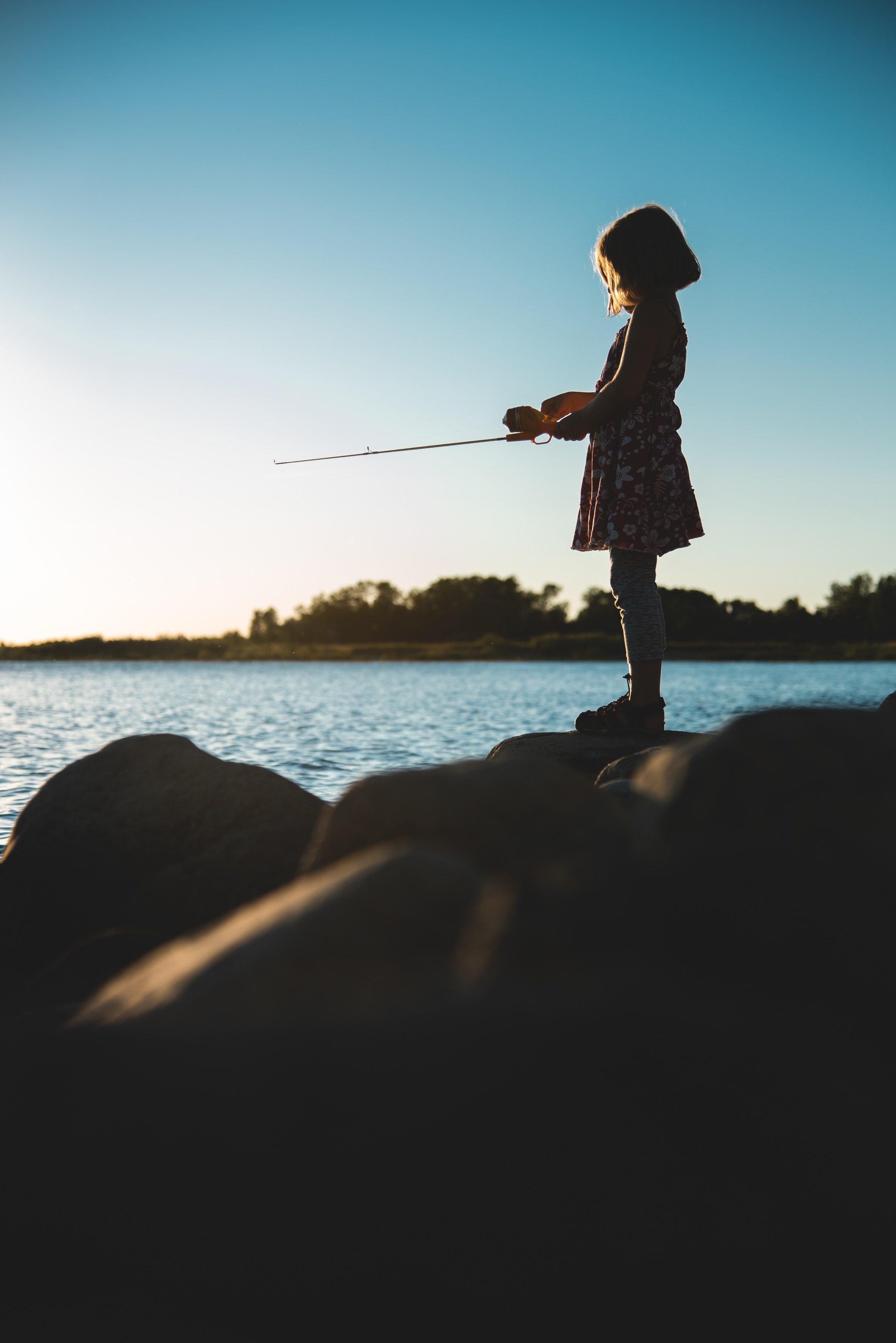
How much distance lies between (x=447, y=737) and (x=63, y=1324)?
9065mm

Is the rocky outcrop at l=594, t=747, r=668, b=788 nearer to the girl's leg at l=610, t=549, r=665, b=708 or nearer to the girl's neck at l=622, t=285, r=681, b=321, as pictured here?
the girl's leg at l=610, t=549, r=665, b=708

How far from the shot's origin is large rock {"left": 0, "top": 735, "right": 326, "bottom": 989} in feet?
9.03

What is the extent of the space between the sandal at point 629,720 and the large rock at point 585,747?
41mm

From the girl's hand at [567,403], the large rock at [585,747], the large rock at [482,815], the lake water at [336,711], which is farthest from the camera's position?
the lake water at [336,711]

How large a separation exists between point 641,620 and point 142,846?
2.46m

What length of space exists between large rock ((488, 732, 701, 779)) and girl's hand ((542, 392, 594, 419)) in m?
1.67

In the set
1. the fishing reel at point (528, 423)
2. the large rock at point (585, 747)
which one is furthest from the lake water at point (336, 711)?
the fishing reel at point (528, 423)

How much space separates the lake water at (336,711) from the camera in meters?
8.47

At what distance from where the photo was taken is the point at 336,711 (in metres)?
15.6

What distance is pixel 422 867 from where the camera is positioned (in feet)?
5.28

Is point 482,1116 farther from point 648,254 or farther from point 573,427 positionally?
point 648,254

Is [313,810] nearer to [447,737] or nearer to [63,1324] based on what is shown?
[63,1324]

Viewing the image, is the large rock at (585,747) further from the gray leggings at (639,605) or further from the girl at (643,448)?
the gray leggings at (639,605)

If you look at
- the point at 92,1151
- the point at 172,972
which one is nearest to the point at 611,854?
the point at 172,972
